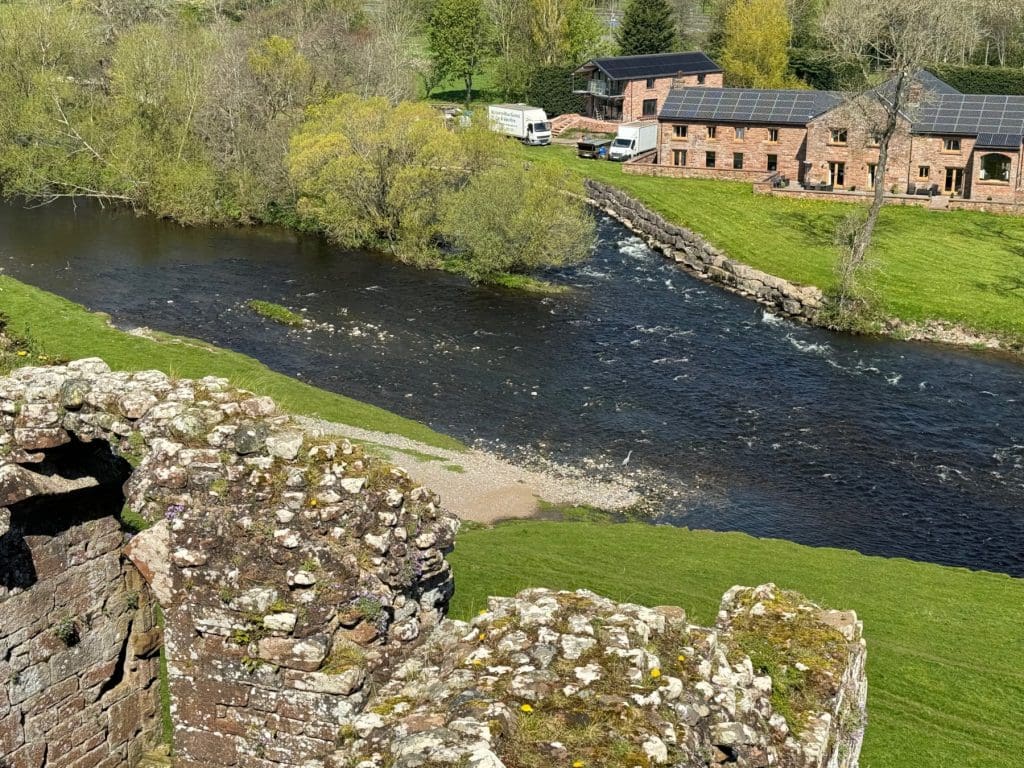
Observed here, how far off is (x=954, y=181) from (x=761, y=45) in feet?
108

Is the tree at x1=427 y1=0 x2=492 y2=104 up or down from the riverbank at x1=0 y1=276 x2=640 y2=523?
up

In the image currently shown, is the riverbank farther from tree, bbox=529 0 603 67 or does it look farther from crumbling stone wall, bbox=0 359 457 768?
tree, bbox=529 0 603 67

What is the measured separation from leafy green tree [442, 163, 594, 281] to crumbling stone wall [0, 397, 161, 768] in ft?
152

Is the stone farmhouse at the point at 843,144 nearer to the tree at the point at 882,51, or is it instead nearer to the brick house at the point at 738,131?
the brick house at the point at 738,131

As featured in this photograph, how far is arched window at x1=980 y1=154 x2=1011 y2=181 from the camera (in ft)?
237

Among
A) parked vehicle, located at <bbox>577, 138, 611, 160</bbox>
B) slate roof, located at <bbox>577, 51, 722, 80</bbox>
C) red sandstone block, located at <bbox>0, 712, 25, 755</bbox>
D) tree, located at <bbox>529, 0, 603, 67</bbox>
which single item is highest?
tree, located at <bbox>529, 0, 603, 67</bbox>

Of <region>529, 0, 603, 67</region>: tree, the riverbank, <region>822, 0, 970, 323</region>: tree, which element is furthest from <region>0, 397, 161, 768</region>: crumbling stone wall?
<region>529, 0, 603, 67</region>: tree

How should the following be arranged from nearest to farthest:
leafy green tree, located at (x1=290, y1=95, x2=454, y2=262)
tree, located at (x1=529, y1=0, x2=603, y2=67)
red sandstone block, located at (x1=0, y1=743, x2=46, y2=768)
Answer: red sandstone block, located at (x1=0, y1=743, x2=46, y2=768) → leafy green tree, located at (x1=290, y1=95, x2=454, y2=262) → tree, located at (x1=529, y1=0, x2=603, y2=67)

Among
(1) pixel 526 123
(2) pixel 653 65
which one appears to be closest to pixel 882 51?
(1) pixel 526 123

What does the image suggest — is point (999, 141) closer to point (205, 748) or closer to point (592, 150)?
point (592, 150)

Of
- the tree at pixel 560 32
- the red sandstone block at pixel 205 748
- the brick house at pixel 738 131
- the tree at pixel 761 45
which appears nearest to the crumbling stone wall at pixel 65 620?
the red sandstone block at pixel 205 748

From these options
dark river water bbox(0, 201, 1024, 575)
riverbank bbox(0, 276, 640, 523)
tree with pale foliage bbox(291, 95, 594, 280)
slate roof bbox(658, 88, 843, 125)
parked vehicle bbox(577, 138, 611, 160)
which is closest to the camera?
riverbank bbox(0, 276, 640, 523)

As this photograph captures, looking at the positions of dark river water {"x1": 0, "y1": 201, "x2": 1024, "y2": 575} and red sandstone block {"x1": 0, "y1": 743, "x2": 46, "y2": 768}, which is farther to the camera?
dark river water {"x1": 0, "y1": 201, "x2": 1024, "y2": 575}

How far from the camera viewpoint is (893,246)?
64375 millimetres
